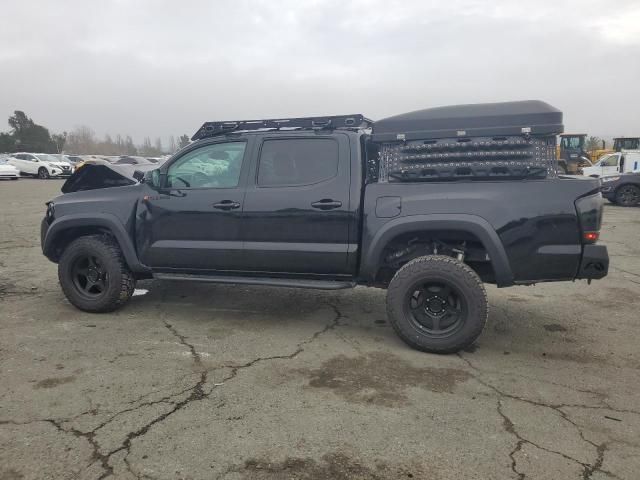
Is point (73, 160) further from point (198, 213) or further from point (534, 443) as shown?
point (534, 443)

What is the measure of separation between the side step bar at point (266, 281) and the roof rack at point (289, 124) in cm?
139

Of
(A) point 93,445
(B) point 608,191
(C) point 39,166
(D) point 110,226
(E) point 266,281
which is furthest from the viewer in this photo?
(C) point 39,166

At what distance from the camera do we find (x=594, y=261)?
11.8ft

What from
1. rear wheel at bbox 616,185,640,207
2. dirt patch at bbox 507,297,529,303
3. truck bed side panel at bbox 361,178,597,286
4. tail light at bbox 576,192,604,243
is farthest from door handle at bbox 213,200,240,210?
rear wheel at bbox 616,185,640,207

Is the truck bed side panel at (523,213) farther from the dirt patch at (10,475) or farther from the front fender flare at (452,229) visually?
the dirt patch at (10,475)

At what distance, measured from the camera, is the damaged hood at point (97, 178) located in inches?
212

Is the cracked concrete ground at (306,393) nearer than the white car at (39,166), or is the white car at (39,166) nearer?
the cracked concrete ground at (306,393)

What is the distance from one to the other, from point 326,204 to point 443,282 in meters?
1.19

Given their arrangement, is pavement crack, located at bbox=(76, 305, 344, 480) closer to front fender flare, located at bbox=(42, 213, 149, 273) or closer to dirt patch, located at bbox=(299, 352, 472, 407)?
dirt patch, located at bbox=(299, 352, 472, 407)

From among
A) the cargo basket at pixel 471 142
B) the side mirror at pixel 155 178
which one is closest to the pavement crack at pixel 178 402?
the side mirror at pixel 155 178

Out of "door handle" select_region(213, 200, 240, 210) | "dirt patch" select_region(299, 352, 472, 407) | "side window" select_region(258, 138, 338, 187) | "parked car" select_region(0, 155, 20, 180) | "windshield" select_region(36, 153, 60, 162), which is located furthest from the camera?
"windshield" select_region(36, 153, 60, 162)

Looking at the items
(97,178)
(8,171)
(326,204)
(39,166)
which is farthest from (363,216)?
(39,166)

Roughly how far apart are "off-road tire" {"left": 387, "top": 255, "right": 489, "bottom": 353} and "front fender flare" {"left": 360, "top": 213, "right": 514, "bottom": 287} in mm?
206

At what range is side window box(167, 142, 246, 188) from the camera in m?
4.55
